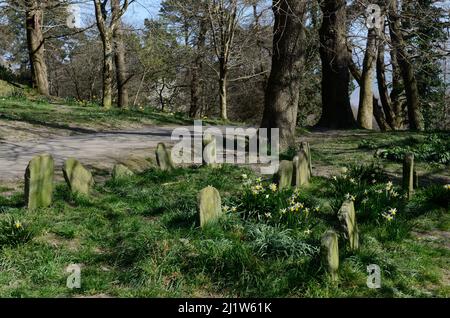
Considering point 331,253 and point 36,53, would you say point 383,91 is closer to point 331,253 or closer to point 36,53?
point 36,53

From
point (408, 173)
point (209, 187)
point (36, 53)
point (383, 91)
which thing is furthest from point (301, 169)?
point (36, 53)

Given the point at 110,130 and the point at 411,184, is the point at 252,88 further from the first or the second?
the point at 411,184

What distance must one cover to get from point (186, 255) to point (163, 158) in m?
3.72

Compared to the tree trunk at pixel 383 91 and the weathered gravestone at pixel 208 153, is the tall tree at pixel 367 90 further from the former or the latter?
the weathered gravestone at pixel 208 153

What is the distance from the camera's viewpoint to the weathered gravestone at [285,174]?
23.4 feet

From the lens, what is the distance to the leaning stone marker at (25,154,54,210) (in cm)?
592

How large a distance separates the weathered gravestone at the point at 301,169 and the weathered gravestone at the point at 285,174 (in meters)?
0.10

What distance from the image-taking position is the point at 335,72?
1648 cm

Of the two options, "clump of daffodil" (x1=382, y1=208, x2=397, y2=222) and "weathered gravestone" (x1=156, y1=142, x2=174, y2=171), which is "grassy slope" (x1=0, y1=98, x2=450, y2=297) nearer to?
"clump of daffodil" (x1=382, y1=208, x2=397, y2=222)

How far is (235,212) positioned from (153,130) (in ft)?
31.1

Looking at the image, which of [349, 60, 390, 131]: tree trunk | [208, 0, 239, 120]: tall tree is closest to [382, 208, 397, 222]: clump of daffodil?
[208, 0, 239, 120]: tall tree

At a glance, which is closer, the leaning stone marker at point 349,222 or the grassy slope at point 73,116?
the leaning stone marker at point 349,222

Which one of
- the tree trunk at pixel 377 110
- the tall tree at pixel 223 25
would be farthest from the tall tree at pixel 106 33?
the tree trunk at pixel 377 110

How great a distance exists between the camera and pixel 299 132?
1527 centimetres
